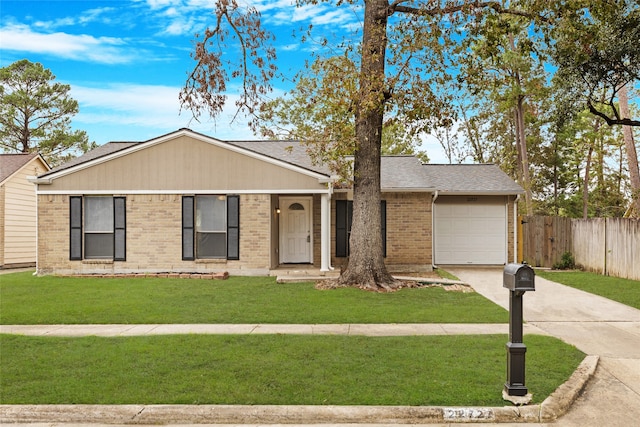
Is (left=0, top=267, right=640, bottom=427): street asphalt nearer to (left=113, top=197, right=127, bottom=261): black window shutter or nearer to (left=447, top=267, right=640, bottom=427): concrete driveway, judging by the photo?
(left=447, top=267, right=640, bottom=427): concrete driveway

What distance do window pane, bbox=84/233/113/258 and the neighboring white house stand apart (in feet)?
22.8

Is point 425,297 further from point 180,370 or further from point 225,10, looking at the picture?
point 225,10

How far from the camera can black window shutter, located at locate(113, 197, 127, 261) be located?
1586 cm

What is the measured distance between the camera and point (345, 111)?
42.4 ft

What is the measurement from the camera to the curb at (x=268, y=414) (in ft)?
15.4

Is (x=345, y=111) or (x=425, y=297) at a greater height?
(x=345, y=111)

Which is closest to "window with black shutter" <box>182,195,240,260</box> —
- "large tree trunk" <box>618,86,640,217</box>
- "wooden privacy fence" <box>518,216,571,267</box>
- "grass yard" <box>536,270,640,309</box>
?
"grass yard" <box>536,270,640,309</box>

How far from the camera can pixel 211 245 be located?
52.0 feet

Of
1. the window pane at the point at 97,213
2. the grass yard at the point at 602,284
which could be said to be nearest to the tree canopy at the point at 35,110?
the window pane at the point at 97,213

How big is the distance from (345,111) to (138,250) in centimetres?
775

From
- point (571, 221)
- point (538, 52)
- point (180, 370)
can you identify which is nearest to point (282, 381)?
point (180, 370)

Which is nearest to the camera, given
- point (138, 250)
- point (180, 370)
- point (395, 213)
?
point (180, 370)

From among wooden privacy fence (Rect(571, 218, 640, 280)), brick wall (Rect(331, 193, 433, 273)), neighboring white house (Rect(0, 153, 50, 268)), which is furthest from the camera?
neighboring white house (Rect(0, 153, 50, 268))

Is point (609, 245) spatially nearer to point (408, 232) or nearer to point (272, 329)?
point (408, 232)
